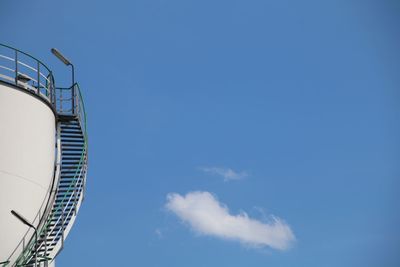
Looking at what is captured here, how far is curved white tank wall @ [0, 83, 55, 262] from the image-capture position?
18406 millimetres

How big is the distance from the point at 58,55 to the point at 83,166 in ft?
13.0

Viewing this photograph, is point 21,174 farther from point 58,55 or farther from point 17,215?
point 58,55

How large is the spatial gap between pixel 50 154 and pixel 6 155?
2.15 m

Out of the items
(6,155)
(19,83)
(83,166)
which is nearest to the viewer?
(6,155)

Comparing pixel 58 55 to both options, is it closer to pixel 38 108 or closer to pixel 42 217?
pixel 38 108

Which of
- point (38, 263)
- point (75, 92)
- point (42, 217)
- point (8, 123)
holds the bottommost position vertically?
point (38, 263)

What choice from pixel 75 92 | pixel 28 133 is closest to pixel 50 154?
pixel 28 133

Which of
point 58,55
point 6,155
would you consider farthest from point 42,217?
point 58,55

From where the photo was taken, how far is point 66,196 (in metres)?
21.0

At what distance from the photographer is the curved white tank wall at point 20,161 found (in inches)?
725

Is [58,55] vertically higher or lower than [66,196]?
higher

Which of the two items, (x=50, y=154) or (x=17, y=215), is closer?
(x=17, y=215)

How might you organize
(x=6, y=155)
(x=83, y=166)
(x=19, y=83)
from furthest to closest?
(x=83, y=166) < (x=19, y=83) < (x=6, y=155)

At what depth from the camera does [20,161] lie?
18984mm
